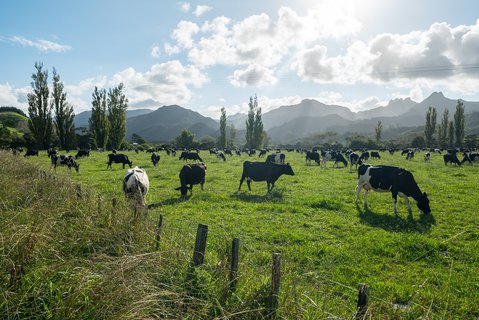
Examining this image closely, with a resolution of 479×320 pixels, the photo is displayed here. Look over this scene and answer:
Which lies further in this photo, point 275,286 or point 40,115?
point 40,115

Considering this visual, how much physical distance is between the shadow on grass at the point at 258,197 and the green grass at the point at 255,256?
5 centimetres

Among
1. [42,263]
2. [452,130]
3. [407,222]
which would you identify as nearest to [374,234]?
[407,222]

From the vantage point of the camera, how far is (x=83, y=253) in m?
4.72

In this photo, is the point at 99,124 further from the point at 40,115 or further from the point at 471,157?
the point at 471,157

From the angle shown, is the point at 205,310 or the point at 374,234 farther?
the point at 374,234

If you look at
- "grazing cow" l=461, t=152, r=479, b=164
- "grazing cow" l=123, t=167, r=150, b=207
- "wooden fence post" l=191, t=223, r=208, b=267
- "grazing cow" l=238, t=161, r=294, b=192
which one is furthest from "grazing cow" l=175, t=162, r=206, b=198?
"grazing cow" l=461, t=152, r=479, b=164

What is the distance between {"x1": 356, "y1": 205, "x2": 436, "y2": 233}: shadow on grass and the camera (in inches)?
357

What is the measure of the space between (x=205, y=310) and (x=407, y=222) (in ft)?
28.8

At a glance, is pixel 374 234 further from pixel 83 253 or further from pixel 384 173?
pixel 83 253

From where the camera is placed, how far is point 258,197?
552 inches

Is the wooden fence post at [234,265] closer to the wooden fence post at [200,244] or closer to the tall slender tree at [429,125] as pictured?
the wooden fence post at [200,244]

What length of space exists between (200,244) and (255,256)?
2.22 m

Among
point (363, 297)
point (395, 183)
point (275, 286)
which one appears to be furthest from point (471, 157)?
point (275, 286)

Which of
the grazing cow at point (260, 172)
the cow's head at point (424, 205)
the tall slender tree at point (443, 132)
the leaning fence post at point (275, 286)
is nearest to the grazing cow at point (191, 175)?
the grazing cow at point (260, 172)
